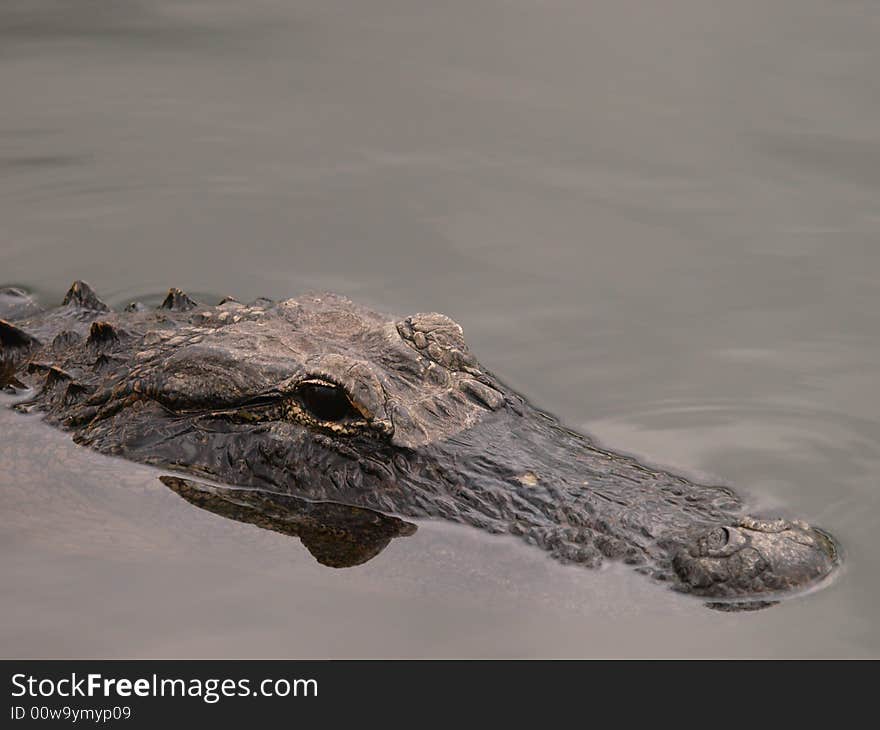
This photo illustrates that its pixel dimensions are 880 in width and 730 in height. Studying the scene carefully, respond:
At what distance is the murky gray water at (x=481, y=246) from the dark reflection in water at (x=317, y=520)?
7 centimetres

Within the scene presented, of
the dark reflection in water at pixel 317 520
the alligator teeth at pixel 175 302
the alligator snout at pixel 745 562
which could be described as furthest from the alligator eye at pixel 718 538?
the alligator teeth at pixel 175 302

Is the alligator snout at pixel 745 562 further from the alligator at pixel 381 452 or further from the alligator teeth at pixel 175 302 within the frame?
the alligator teeth at pixel 175 302

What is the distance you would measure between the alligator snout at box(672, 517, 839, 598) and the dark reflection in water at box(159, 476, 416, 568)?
1251 mm

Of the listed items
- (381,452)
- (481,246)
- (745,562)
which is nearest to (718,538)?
(745,562)

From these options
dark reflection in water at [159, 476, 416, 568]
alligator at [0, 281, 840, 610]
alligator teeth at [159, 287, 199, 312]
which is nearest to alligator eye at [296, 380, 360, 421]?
alligator at [0, 281, 840, 610]

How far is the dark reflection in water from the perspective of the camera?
18.9 ft

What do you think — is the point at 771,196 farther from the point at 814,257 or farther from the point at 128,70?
the point at 128,70

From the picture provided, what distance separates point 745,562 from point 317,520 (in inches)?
74.0

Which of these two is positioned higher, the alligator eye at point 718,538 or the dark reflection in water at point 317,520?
the dark reflection in water at point 317,520

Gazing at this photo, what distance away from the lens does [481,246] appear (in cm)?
893

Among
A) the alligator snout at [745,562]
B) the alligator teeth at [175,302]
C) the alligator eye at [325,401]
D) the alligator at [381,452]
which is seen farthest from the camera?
the alligator teeth at [175,302]

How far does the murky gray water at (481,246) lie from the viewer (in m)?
5.52

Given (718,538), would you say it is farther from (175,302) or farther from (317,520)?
(175,302)

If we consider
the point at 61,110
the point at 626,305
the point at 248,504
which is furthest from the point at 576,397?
the point at 61,110
